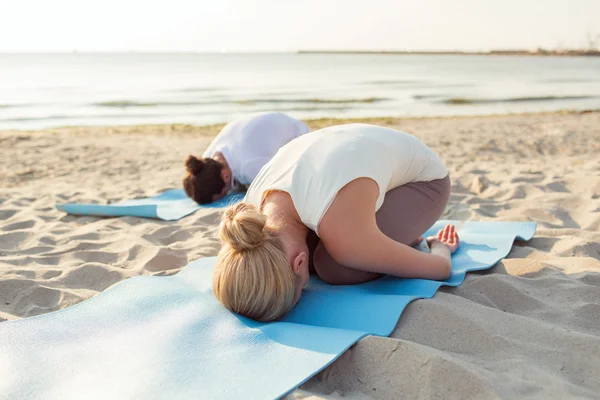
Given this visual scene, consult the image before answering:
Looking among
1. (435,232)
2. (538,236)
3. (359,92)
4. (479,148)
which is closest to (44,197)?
(435,232)

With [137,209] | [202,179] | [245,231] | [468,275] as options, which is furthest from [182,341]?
[202,179]

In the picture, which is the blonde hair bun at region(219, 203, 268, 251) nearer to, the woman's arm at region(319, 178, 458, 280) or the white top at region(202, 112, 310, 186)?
the woman's arm at region(319, 178, 458, 280)

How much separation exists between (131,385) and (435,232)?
2.34 meters

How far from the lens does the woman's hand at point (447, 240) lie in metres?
3.20

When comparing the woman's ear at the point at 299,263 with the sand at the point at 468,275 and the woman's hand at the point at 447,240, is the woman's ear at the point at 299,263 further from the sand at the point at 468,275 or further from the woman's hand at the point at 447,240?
the woman's hand at the point at 447,240

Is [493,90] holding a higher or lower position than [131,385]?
lower

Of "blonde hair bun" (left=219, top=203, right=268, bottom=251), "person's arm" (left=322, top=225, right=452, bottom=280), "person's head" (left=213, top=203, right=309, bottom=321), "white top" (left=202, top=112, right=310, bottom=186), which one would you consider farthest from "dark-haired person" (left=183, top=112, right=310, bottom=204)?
"blonde hair bun" (left=219, top=203, right=268, bottom=251)

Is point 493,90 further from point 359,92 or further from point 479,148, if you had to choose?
point 479,148

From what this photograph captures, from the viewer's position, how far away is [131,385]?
6.22 ft

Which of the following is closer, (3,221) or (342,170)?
(342,170)

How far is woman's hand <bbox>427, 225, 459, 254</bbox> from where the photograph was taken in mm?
3201

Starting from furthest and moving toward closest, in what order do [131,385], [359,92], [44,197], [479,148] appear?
1. [359,92]
2. [479,148]
3. [44,197]
4. [131,385]

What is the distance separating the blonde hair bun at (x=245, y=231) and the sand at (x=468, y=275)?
530mm

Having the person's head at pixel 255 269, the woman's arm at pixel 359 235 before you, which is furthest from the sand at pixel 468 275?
the person's head at pixel 255 269
